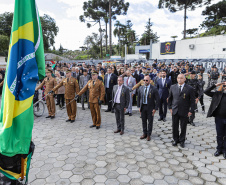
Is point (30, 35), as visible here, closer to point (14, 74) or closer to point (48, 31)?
point (14, 74)

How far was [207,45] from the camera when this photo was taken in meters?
28.9

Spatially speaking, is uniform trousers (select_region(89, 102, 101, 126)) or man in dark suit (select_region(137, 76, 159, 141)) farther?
uniform trousers (select_region(89, 102, 101, 126))

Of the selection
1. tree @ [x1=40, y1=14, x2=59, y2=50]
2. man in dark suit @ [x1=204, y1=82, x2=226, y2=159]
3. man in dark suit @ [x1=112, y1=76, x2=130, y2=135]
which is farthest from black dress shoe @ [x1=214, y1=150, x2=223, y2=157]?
tree @ [x1=40, y1=14, x2=59, y2=50]

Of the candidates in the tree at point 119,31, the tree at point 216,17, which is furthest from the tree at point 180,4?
the tree at point 119,31

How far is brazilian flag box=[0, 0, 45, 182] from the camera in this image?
6.14 ft

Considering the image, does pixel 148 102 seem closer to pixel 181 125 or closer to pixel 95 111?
pixel 181 125

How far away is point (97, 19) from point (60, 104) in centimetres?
3138

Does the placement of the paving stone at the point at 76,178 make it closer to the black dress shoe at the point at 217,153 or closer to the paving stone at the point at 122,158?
the paving stone at the point at 122,158

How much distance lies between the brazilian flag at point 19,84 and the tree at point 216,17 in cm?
3986

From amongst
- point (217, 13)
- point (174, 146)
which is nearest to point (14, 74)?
point (174, 146)

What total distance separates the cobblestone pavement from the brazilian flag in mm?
1848

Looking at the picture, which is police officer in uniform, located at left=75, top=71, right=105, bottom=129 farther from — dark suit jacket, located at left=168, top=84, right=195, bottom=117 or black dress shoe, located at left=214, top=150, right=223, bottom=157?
black dress shoe, located at left=214, top=150, right=223, bottom=157

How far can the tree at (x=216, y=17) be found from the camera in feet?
112

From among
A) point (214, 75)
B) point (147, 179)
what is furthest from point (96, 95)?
point (214, 75)
